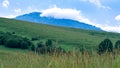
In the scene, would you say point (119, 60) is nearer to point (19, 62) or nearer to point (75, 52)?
point (75, 52)

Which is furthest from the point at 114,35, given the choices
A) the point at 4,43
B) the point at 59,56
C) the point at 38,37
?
the point at 59,56

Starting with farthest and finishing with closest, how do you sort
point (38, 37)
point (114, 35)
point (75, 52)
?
point (114, 35)
point (38, 37)
point (75, 52)

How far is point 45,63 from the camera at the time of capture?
28.3 ft

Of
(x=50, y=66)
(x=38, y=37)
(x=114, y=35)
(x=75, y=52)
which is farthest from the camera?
(x=114, y=35)

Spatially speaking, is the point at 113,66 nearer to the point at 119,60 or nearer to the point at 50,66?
the point at 119,60

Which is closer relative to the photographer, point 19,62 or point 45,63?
A: point 45,63

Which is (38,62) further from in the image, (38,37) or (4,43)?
(38,37)

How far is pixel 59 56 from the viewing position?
905 cm

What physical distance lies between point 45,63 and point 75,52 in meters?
0.79

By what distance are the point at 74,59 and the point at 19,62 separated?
1.61 m

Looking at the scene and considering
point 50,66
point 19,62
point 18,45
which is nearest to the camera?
point 50,66

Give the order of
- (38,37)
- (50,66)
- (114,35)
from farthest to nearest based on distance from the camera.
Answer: (114,35) < (38,37) < (50,66)

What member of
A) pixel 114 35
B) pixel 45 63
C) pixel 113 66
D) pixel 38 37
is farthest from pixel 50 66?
pixel 114 35

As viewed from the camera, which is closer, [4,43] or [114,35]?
[4,43]
